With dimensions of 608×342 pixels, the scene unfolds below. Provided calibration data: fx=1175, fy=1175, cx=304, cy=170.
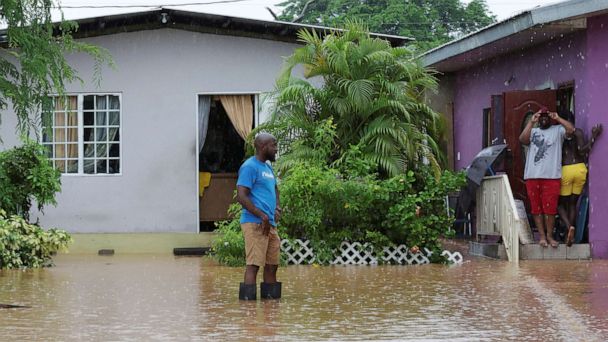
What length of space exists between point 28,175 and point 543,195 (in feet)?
25.6

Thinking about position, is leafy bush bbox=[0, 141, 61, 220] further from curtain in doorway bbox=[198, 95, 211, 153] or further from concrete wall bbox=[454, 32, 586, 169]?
concrete wall bbox=[454, 32, 586, 169]

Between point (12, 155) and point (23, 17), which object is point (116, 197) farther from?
point (23, 17)

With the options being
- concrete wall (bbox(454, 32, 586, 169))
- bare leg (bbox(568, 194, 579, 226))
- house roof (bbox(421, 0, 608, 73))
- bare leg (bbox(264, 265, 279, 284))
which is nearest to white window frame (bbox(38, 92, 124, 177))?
house roof (bbox(421, 0, 608, 73))

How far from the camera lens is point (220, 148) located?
23.1m

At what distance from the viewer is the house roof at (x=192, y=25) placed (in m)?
20.2

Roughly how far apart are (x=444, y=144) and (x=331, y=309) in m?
14.6

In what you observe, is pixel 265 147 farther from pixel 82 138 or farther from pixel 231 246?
pixel 82 138

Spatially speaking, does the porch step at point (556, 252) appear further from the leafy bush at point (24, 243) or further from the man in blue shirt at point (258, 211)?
the leafy bush at point (24, 243)

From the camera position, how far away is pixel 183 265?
56.7 feet

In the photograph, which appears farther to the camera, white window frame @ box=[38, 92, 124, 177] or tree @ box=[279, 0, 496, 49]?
tree @ box=[279, 0, 496, 49]

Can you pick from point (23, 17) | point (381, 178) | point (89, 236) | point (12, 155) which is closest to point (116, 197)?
point (89, 236)

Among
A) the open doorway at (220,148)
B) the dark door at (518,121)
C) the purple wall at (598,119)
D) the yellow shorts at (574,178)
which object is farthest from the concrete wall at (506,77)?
the open doorway at (220,148)

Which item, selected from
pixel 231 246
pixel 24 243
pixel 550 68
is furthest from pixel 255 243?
pixel 550 68

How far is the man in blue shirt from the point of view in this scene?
11477 millimetres
